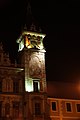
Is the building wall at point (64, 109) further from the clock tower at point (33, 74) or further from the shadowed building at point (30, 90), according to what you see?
the clock tower at point (33, 74)

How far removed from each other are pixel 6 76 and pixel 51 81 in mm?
10965

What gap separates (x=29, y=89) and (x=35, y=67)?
416 centimetres

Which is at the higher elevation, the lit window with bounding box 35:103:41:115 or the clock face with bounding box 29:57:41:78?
the clock face with bounding box 29:57:41:78

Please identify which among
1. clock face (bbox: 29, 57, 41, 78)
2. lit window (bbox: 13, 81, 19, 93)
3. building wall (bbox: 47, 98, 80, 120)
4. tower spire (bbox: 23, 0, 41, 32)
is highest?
tower spire (bbox: 23, 0, 41, 32)

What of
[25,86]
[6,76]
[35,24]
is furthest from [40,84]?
[35,24]

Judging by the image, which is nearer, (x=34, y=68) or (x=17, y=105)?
(x=17, y=105)

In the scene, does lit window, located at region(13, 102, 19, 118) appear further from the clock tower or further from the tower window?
the tower window

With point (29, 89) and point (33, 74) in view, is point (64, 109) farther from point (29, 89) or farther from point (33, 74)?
point (33, 74)

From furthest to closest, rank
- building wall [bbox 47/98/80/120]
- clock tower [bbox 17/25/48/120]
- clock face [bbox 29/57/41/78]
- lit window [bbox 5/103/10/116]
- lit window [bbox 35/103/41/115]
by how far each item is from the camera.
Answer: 1. building wall [bbox 47/98/80/120]
2. clock face [bbox 29/57/41/78]
3. lit window [bbox 35/103/41/115]
4. clock tower [bbox 17/25/48/120]
5. lit window [bbox 5/103/10/116]

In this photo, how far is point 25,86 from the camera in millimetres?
43875

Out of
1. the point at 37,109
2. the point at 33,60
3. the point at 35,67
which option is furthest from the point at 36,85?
the point at 33,60

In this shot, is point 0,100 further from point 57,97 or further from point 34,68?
point 57,97

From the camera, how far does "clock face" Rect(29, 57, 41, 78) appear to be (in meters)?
45.3

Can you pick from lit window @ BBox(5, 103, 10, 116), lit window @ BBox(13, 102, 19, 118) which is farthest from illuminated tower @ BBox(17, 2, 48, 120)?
lit window @ BBox(5, 103, 10, 116)
